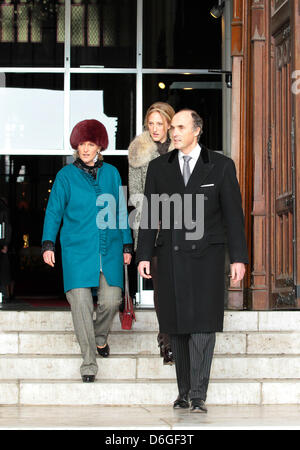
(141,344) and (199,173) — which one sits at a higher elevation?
(199,173)

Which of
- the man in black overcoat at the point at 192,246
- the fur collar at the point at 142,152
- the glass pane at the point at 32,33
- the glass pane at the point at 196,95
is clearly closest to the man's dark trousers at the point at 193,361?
the man in black overcoat at the point at 192,246

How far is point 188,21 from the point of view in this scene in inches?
424

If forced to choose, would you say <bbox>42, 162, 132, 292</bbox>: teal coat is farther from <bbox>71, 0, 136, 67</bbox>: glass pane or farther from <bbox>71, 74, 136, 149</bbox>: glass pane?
<bbox>71, 0, 136, 67</bbox>: glass pane

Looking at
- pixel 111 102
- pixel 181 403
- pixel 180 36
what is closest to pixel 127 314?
pixel 181 403

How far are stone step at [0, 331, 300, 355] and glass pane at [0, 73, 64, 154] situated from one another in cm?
364

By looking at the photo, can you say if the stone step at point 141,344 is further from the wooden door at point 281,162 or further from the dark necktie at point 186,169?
the dark necktie at point 186,169

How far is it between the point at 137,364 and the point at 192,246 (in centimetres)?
127

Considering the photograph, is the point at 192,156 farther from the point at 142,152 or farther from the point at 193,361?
the point at 193,361

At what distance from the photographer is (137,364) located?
6887 millimetres

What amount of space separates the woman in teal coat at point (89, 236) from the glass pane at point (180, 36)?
13.1 feet

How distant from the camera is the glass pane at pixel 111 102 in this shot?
10.7 metres

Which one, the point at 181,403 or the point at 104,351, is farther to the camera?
the point at 104,351
